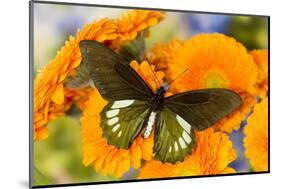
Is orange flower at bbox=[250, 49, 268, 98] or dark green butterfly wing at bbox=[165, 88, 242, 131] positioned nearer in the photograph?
dark green butterfly wing at bbox=[165, 88, 242, 131]

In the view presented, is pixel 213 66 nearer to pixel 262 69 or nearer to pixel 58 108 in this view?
pixel 262 69

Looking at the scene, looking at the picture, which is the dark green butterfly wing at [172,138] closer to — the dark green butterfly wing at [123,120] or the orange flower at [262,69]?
the dark green butterfly wing at [123,120]

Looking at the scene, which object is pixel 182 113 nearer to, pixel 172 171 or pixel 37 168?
pixel 172 171

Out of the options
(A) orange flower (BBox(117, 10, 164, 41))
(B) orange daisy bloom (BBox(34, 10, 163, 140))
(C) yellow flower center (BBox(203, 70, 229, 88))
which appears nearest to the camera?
(B) orange daisy bloom (BBox(34, 10, 163, 140))

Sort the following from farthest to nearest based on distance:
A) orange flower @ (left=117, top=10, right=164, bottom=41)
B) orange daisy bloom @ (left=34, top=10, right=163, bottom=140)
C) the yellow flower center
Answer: the yellow flower center < orange flower @ (left=117, top=10, right=164, bottom=41) < orange daisy bloom @ (left=34, top=10, right=163, bottom=140)

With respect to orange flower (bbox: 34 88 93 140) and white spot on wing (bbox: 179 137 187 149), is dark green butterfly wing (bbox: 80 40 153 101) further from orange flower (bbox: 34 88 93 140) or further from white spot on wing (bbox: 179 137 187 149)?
white spot on wing (bbox: 179 137 187 149)

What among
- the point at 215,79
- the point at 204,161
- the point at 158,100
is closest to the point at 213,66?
the point at 215,79

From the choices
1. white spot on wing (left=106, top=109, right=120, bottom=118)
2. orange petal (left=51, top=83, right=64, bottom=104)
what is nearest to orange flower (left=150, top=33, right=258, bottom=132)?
white spot on wing (left=106, top=109, right=120, bottom=118)

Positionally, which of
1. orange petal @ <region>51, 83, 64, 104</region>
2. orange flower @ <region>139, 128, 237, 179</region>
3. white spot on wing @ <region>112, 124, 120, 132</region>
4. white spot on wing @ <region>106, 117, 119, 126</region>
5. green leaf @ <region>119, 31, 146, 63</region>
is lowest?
orange flower @ <region>139, 128, 237, 179</region>
